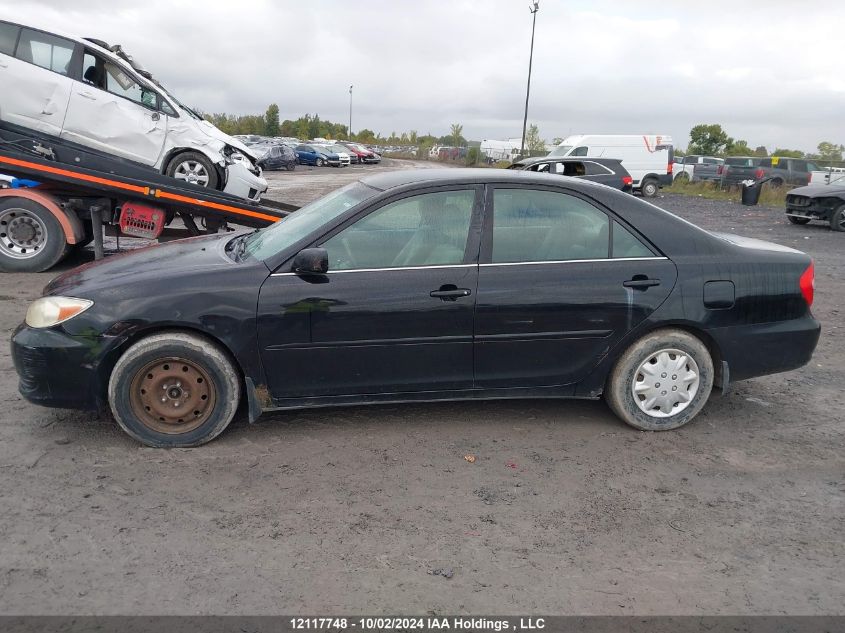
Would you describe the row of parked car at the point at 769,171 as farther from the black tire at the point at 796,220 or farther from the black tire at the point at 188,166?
the black tire at the point at 188,166

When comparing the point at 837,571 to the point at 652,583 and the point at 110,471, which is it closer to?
the point at 652,583

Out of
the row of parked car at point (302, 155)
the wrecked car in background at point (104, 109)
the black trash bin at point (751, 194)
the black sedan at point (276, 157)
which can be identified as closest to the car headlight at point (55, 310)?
the wrecked car in background at point (104, 109)

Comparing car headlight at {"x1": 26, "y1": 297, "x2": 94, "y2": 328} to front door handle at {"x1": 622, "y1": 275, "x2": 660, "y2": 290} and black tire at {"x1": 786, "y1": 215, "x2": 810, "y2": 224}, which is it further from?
black tire at {"x1": 786, "y1": 215, "x2": 810, "y2": 224}

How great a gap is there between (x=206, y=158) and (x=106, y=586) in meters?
8.68

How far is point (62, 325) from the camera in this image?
3846 millimetres

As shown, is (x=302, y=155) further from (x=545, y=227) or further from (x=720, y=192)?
(x=545, y=227)

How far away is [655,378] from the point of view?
4.33 m

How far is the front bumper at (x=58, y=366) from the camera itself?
384 cm

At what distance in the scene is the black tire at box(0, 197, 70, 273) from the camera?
27.3 ft

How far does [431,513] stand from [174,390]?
5.30 feet

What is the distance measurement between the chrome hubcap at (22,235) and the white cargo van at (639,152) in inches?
862
